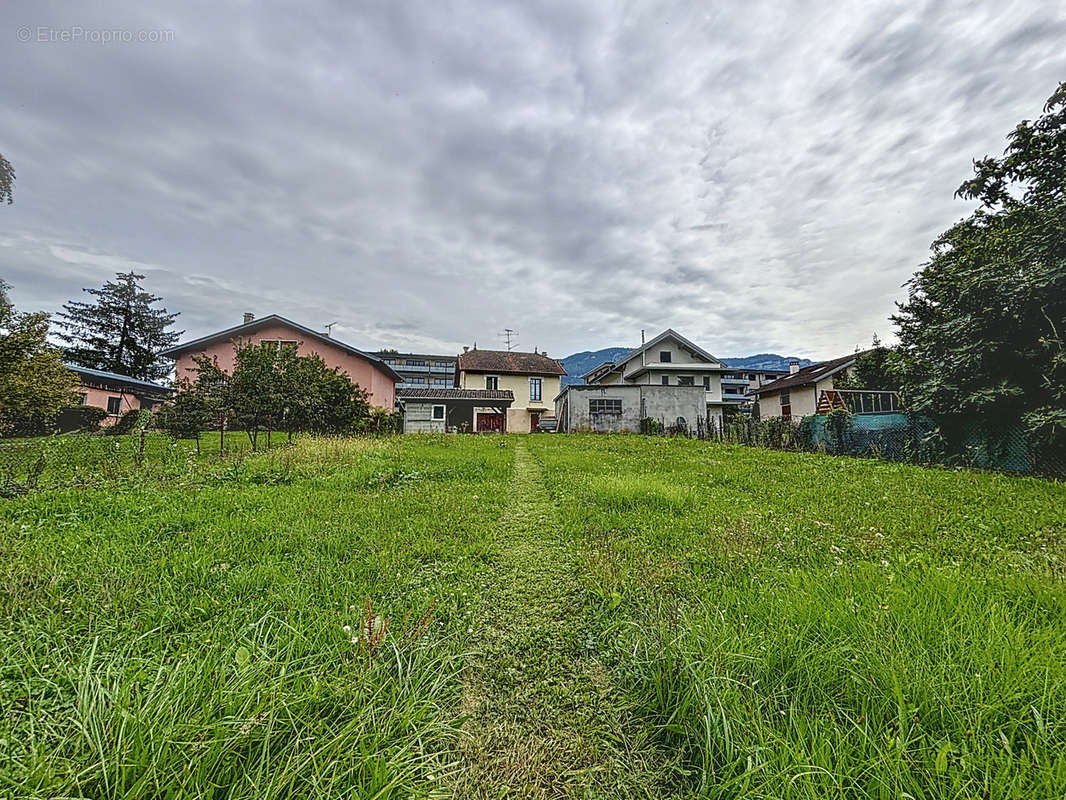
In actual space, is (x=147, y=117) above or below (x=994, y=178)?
below

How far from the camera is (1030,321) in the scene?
8.98m

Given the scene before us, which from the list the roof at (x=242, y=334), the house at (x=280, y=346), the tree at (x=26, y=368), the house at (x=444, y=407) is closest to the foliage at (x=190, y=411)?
the tree at (x=26, y=368)

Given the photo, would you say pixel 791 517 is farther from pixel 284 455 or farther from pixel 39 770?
pixel 284 455

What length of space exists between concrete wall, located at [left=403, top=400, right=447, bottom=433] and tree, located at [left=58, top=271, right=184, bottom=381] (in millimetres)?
21598

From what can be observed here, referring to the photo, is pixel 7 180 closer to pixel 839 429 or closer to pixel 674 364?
pixel 839 429

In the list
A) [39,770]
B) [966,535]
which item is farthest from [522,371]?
[39,770]

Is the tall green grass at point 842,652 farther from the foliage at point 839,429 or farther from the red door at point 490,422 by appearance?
the red door at point 490,422

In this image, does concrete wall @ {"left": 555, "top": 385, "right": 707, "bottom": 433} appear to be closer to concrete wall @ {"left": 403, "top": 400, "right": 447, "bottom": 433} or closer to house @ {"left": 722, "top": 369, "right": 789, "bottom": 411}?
concrete wall @ {"left": 403, "top": 400, "right": 447, "bottom": 433}

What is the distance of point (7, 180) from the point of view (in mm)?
11445

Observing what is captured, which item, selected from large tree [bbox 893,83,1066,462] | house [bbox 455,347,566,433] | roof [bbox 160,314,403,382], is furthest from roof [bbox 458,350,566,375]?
large tree [bbox 893,83,1066,462]

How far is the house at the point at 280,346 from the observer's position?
76.3ft

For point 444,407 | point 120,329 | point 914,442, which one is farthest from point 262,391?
point 120,329

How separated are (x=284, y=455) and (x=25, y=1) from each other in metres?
8.16

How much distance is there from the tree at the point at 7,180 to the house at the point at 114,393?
10.0 m
